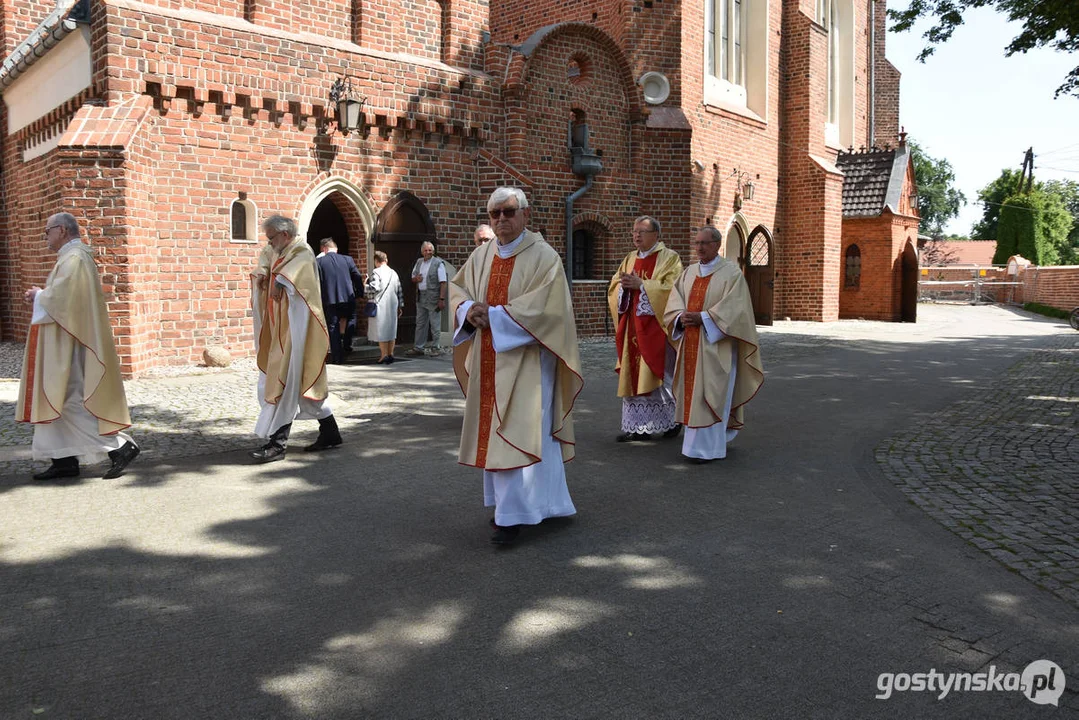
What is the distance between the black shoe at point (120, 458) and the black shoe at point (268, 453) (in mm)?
890

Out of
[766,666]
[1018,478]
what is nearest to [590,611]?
[766,666]

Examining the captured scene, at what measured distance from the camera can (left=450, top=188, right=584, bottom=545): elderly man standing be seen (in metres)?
4.94

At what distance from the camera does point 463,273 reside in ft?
17.6

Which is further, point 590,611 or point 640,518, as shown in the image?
point 640,518

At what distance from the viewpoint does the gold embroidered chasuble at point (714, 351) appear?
711cm

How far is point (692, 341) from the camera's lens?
7422 millimetres

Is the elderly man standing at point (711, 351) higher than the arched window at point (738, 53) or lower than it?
lower

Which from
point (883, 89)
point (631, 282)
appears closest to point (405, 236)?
point (631, 282)

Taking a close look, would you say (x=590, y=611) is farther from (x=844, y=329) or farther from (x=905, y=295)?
(x=905, y=295)

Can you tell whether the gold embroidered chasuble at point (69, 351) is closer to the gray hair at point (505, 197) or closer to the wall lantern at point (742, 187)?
the gray hair at point (505, 197)

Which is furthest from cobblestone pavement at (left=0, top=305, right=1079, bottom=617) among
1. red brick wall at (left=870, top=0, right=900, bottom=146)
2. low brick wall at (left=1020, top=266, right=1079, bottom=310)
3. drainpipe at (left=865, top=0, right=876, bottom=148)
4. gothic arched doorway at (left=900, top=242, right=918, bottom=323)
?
red brick wall at (left=870, top=0, right=900, bottom=146)

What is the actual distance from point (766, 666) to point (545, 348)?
90.2 inches

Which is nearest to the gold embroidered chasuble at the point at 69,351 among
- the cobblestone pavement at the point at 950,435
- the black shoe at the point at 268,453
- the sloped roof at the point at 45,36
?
the cobblestone pavement at the point at 950,435

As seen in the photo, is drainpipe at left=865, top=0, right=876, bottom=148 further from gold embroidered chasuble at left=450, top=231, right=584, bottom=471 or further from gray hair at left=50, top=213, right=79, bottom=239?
gray hair at left=50, top=213, right=79, bottom=239
